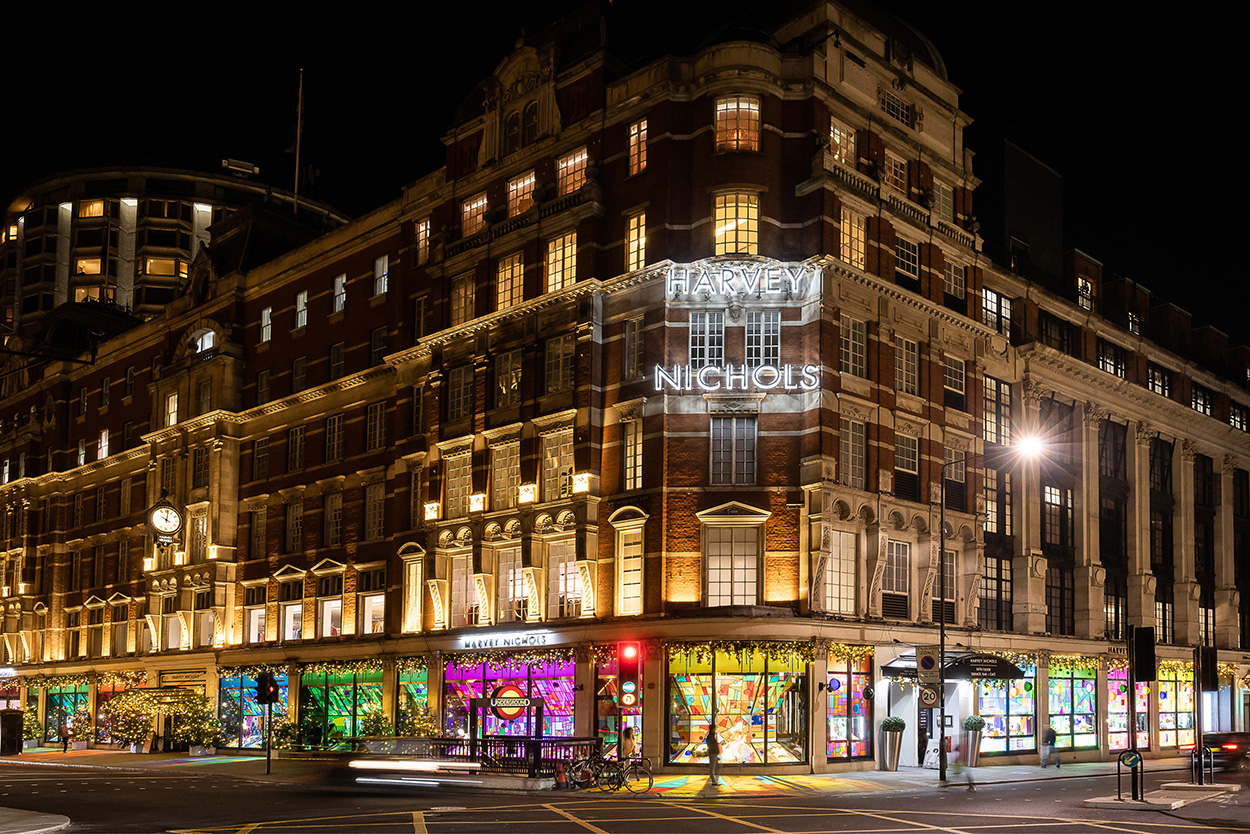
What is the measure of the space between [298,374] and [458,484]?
13639 millimetres

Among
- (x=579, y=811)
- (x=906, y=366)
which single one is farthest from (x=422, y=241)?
(x=579, y=811)

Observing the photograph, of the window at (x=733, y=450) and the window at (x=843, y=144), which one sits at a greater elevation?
the window at (x=843, y=144)

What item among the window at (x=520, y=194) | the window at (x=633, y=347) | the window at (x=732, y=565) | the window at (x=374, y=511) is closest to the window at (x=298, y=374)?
the window at (x=374, y=511)

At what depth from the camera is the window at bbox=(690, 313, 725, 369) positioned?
145ft

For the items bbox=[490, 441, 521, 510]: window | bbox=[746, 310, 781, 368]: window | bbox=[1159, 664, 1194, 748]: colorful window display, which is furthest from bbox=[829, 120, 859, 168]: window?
bbox=[1159, 664, 1194, 748]: colorful window display

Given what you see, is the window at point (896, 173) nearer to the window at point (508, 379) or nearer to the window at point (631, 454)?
the window at point (631, 454)

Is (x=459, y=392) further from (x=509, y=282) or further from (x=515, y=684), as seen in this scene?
(x=515, y=684)

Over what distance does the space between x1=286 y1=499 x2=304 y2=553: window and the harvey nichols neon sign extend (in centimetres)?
2161

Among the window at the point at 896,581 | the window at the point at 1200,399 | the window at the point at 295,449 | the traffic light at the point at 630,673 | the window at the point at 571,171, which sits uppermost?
the window at the point at 571,171

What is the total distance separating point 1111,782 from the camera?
40.5m

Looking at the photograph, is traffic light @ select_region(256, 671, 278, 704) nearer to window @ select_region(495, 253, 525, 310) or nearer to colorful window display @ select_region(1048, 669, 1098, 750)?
window @ select_region(495, 253, 525, 310)

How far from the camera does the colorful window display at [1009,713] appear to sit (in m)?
48.9

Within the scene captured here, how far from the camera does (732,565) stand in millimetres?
42812

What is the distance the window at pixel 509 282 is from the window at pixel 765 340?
357 inches
